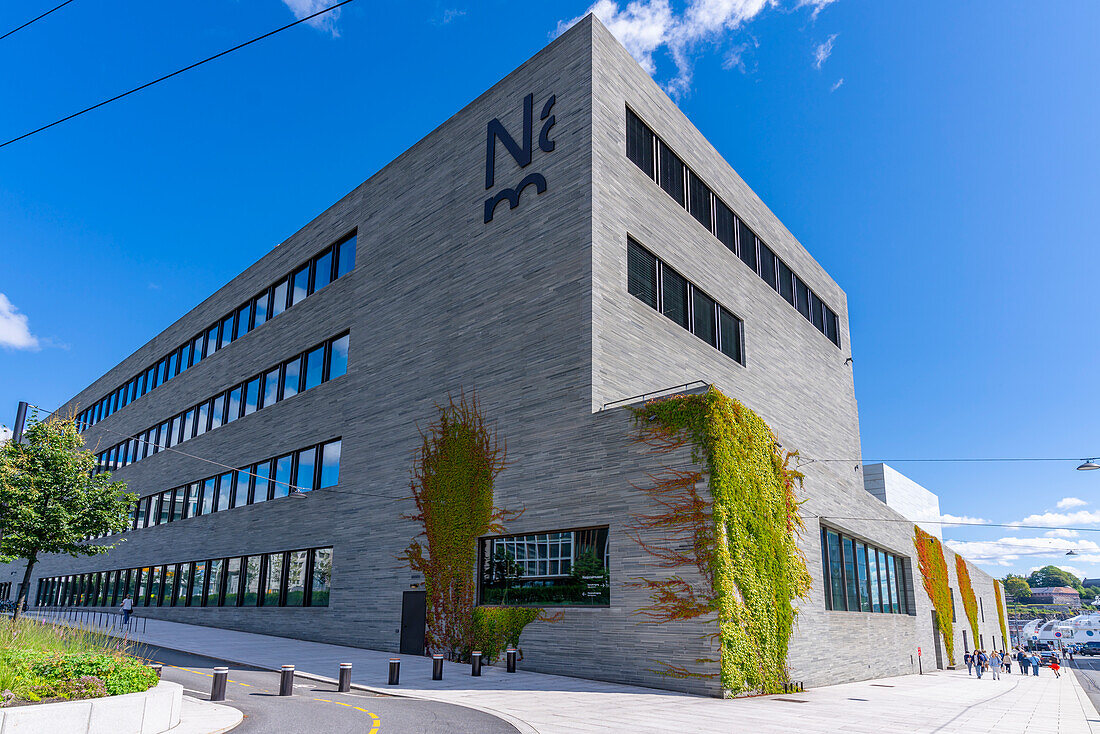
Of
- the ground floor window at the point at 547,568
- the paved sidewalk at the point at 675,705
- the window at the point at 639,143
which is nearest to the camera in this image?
the paved sidewalk at the point at 675,705

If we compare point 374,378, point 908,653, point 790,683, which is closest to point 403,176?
point 374,378

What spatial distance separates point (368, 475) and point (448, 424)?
16.2ft

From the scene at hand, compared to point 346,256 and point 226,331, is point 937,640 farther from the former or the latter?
point 226,331

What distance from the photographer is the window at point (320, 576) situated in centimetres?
2880

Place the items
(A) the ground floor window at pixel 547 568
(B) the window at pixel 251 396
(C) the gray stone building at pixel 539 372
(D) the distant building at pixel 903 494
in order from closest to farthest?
(A) the ground floor window at pixel 547 568, (C) the gray stone building at pixel 539 372, (B) the window at pixel 251 396, (D) the distant building at pixel 903 494

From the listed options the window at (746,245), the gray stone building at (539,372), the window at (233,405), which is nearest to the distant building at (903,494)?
the gray stone building at (539,372)

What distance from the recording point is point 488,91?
27.1 m

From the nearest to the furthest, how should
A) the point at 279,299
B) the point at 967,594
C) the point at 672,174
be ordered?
the point at 672,174 → the point at 279,299 → the point at 967,594

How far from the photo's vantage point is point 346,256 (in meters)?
32.9

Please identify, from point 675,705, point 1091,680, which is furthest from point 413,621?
point 1091,680

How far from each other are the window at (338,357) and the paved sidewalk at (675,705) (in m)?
11.3

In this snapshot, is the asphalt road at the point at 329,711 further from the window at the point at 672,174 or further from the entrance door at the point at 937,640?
the entrance door at the point at 937,640

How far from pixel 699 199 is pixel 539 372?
36.6ft

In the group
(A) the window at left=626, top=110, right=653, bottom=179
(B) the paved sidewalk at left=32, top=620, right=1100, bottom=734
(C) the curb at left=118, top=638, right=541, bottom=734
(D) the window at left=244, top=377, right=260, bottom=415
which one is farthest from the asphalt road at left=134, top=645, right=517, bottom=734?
(D) the window at left=244, top=377, right=260, bottom=415
